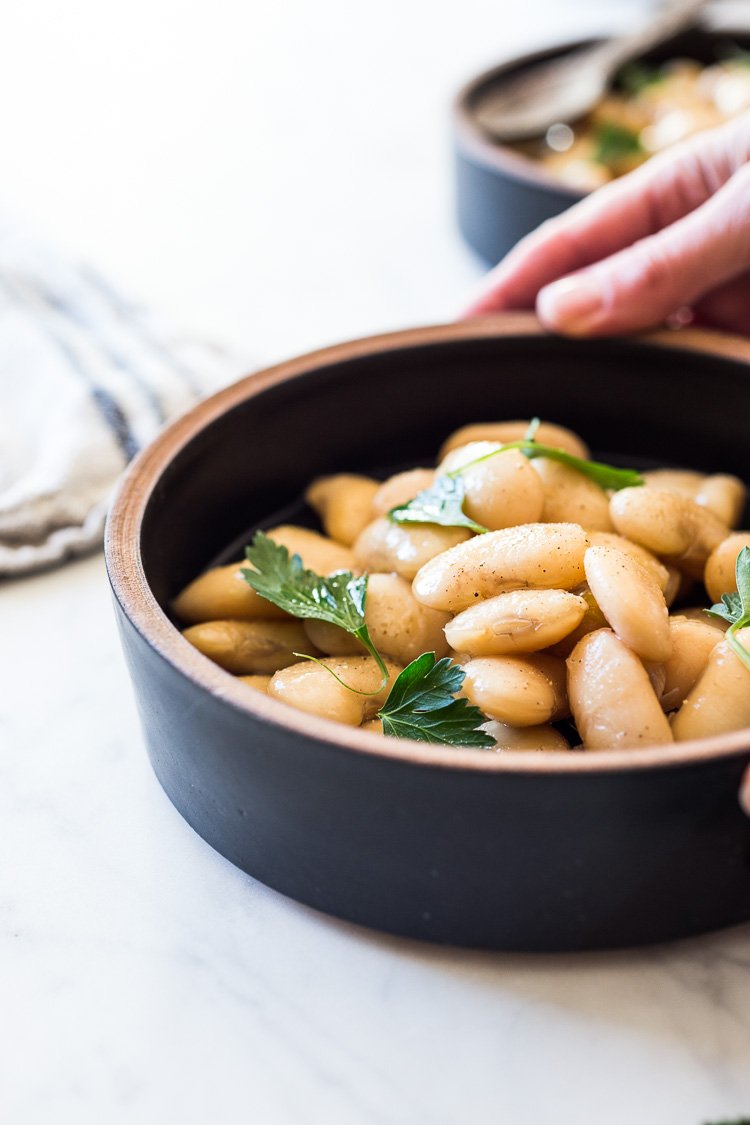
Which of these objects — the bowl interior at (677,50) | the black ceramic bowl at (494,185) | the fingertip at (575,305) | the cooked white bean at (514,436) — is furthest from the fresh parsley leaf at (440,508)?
the bowl interior at (677,50)

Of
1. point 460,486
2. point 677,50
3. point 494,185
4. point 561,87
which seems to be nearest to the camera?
point 460,486

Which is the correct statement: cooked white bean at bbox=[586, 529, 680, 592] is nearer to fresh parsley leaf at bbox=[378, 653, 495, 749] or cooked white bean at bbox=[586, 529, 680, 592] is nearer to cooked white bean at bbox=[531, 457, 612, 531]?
cooked white bean at bbox=[531, 457, 612, 531]

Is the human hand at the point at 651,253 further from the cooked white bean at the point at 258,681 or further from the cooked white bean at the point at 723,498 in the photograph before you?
the cooked white bean at the point at 258,681

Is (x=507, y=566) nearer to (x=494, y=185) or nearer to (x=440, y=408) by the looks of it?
(x=440, y=408)

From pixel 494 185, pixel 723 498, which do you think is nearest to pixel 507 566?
pixel 723 498

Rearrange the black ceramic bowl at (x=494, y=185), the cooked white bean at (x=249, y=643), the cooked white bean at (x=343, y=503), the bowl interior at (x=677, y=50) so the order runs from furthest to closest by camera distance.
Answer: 1. the bowl interior at (x=677, y=50)
2. the black ceramic bowl at (x=494, y=185)
3. the cooked white bean at (x=343, y=503)
4. the cooked white bean at (x=249, y=643)

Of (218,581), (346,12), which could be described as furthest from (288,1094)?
(346,12)
